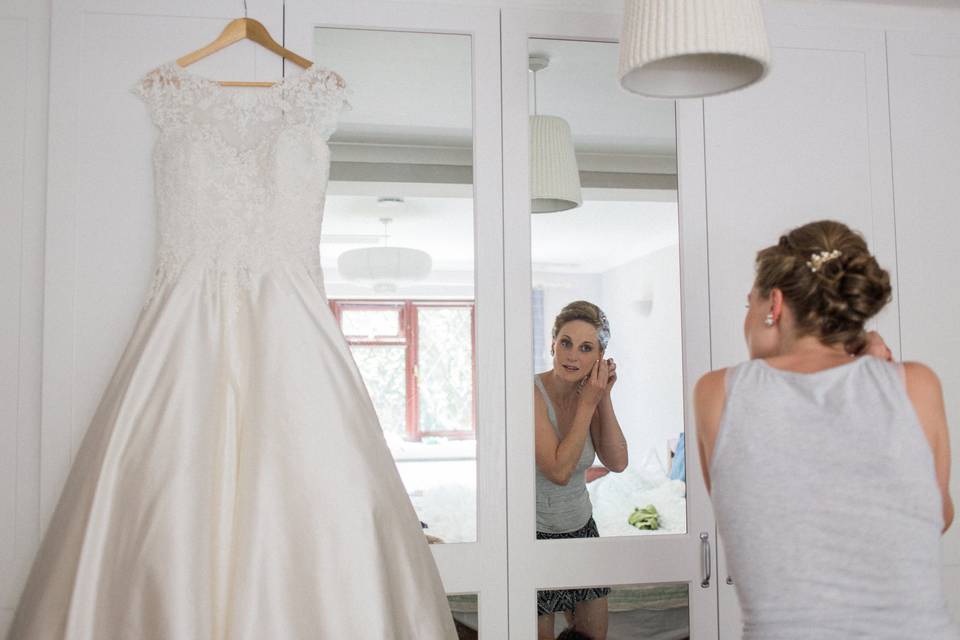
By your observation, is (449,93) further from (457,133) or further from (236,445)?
(236,445)

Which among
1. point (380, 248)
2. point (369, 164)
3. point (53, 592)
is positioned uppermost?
point (369, 164)

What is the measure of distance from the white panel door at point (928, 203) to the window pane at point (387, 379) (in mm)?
1387

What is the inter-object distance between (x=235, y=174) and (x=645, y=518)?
52.3 inches

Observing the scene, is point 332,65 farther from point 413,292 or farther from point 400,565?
point 400,565

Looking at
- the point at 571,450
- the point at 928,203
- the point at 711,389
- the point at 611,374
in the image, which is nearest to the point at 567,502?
the point at 571,450

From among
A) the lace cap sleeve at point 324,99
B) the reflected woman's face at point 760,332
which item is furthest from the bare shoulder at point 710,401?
the lace cap sleeve at point 324,99

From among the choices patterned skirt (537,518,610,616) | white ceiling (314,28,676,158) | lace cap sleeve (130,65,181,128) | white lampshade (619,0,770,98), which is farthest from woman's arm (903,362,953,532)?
lace cap sleeve (130,65,181,128)

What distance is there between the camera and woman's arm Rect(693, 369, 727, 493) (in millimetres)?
1230

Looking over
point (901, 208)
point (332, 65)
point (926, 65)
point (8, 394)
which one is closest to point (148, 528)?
point (8, 394)

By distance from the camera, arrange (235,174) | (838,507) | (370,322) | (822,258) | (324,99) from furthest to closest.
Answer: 1. (370,322)
2. (324,99)
3. (235,174)
4. (822,258)
5. (838,507)

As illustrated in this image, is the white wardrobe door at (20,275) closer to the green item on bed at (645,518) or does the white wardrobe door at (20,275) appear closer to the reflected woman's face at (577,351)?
the reflected woman's face at (577,351)

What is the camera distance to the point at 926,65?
2289 millimetres

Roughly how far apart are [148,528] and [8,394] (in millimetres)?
658

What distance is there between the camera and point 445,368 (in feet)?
6.77
